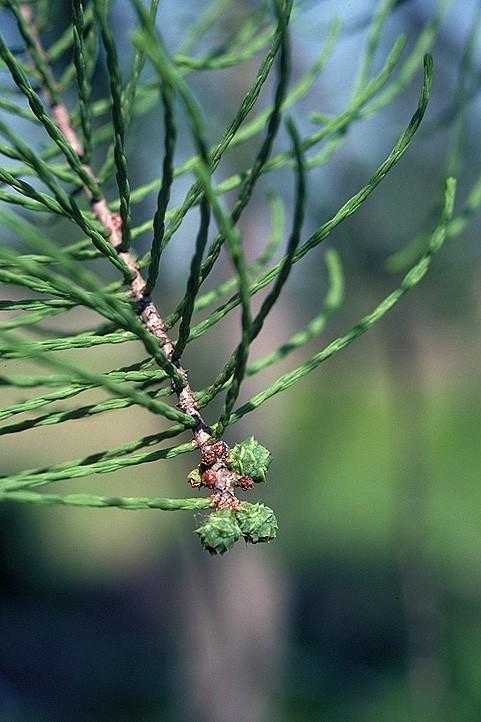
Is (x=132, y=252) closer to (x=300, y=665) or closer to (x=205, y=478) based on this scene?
(x=205, y=478)

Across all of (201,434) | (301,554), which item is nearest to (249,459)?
(201,434)

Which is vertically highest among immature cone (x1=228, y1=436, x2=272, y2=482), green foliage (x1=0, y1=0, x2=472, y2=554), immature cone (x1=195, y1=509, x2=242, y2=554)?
green foliage (x1=0, y1=0, x2=472, y2=554)

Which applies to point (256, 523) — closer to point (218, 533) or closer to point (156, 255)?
point (218, 533)

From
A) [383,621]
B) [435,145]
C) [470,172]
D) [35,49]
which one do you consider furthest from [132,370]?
[383,621]

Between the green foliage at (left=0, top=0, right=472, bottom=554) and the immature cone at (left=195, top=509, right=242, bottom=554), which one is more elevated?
the green foliage at (left=0, top=0, right=472, bottom=554)

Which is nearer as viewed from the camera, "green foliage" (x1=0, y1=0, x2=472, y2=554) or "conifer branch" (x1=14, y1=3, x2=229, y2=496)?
"green foliage" (x1=0, y1=0, x2=472, y2=554)

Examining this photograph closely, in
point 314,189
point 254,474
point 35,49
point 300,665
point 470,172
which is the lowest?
point 300,665
